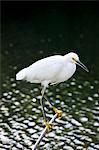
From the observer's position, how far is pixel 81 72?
2092 centimetres

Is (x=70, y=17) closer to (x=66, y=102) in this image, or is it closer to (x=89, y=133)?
(x=66, y=102)

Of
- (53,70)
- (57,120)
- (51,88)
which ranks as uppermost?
(51,88)

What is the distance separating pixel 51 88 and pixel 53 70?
966 cm

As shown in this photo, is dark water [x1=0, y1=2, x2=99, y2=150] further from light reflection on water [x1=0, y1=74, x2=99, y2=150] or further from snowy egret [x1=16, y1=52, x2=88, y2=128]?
snowy egret [x1=16, y1=52, x2=88, y2=128]

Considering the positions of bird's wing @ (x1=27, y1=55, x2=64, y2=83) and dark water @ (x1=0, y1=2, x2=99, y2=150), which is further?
dark water @ (x1=0, y1=2, x2=99, y2=150)

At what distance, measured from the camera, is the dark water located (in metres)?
13.9

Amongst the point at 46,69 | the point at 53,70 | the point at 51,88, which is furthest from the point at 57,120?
the point at 53,70

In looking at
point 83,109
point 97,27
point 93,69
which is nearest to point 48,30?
point 97,27

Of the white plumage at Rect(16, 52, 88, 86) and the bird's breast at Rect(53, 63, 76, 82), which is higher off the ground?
the white plumage at Rect(16, 52, 88, 86)

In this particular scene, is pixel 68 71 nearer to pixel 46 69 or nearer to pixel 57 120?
pixel 46 69

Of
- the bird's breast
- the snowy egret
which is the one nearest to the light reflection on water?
the snowy egret

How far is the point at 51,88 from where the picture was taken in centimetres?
1875

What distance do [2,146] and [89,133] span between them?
9.21 feet

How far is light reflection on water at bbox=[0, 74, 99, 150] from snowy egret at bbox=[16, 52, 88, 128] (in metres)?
4.25
